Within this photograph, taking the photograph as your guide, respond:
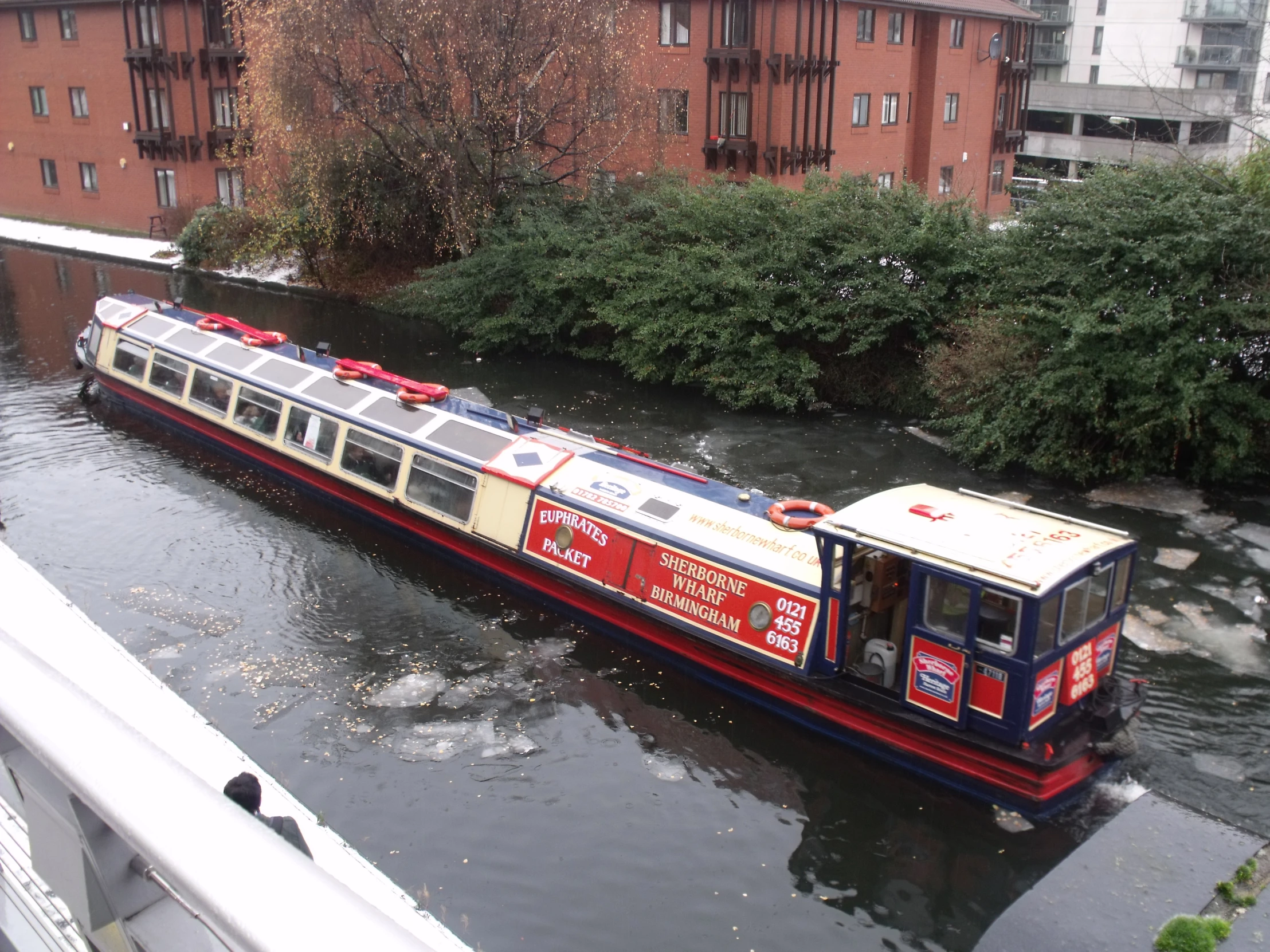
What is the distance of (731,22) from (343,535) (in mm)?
21915

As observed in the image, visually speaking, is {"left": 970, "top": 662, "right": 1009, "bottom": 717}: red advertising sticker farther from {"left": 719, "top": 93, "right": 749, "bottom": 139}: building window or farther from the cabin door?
{"left": 719, "top": 93, "right": 749, "bottom": 139}: building window

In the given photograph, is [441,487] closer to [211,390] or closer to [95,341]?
[211,390]

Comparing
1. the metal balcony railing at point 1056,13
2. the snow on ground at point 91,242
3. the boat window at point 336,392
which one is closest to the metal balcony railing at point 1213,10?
the metal balcony railing at point 1056,13

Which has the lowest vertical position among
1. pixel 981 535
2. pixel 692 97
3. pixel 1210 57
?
pixel 981 535

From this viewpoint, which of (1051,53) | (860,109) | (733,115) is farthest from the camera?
(1051,53)

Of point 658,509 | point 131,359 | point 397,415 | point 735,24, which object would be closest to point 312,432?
point 397,415

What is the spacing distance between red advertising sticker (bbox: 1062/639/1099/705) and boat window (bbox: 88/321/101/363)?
Result: 18.9 metres

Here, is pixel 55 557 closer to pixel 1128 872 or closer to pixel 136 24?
pixel 1128 872

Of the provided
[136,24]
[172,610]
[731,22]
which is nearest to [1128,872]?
[172,610]

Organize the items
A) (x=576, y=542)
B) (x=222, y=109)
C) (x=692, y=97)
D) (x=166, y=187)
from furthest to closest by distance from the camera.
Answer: (x=166, y=187) < (x=222, y=109) < (x=692, y=97) < (x=576, y=542)

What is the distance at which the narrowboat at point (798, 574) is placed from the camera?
9500 mm

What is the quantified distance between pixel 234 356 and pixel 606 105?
41.2 ft

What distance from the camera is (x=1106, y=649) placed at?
33.3 ft

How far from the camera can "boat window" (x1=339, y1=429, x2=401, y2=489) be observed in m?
15.1
